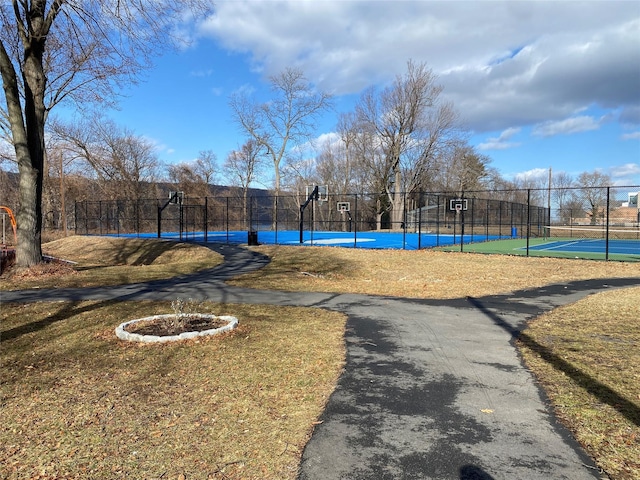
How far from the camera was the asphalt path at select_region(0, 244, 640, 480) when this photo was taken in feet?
9.14

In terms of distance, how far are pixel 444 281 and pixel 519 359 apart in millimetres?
7344

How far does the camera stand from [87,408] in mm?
3668

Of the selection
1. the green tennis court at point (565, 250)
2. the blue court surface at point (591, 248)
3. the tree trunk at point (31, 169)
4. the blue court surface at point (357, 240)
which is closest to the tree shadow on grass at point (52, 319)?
the tree trunk at point (31, 169)

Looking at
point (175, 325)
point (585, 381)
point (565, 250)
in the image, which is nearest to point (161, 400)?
point (175, 325)

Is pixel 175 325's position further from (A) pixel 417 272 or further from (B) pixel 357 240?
(B) pixel 357 240

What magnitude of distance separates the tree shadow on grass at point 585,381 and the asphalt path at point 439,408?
0.03m

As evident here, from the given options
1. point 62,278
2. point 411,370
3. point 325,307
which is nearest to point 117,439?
point 411,370

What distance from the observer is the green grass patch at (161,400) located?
281 cm

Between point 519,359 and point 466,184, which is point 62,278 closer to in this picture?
point 519,359

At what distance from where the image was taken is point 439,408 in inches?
145

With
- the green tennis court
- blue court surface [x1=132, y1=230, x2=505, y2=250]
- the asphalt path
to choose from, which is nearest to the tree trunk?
the asphalt path

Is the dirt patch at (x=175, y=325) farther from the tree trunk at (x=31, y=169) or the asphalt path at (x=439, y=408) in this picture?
the tree trunk at (x=31, y=169)

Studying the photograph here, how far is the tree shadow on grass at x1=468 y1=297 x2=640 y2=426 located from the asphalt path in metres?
0.03

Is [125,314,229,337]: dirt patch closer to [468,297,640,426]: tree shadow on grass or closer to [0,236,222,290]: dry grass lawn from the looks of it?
[468,297,640,426]: tree shadow on grass
